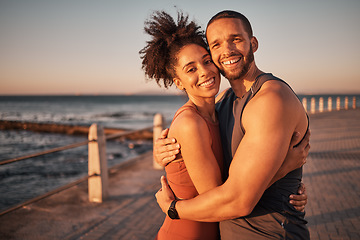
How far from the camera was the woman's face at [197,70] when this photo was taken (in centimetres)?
217

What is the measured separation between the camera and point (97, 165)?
5.22 meters

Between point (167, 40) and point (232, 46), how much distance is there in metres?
0.58

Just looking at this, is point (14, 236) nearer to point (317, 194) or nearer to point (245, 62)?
point (245, 62)

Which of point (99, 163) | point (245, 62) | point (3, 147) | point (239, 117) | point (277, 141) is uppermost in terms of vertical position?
point (245, 62)

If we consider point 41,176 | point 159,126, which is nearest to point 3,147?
point 41,176

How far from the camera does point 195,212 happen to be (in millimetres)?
1672

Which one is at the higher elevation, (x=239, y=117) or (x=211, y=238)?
(x=239, y=117)

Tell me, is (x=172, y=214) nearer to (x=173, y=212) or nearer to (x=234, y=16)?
(x=173, y=212)

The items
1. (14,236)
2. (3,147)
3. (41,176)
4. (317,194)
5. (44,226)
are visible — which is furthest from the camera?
(3,147)

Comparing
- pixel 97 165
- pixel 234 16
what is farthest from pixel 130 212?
pixel 234 16

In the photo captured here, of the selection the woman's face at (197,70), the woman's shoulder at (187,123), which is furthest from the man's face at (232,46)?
the woman's shoulder at (187,123)

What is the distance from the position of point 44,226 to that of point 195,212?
3.77 metres

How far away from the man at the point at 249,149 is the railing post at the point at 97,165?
3.46 m

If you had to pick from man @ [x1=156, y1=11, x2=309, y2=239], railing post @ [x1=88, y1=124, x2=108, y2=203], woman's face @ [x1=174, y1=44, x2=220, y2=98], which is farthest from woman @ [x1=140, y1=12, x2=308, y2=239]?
railing post @ [x1=88, y1=124, x2=108, y2=203]
